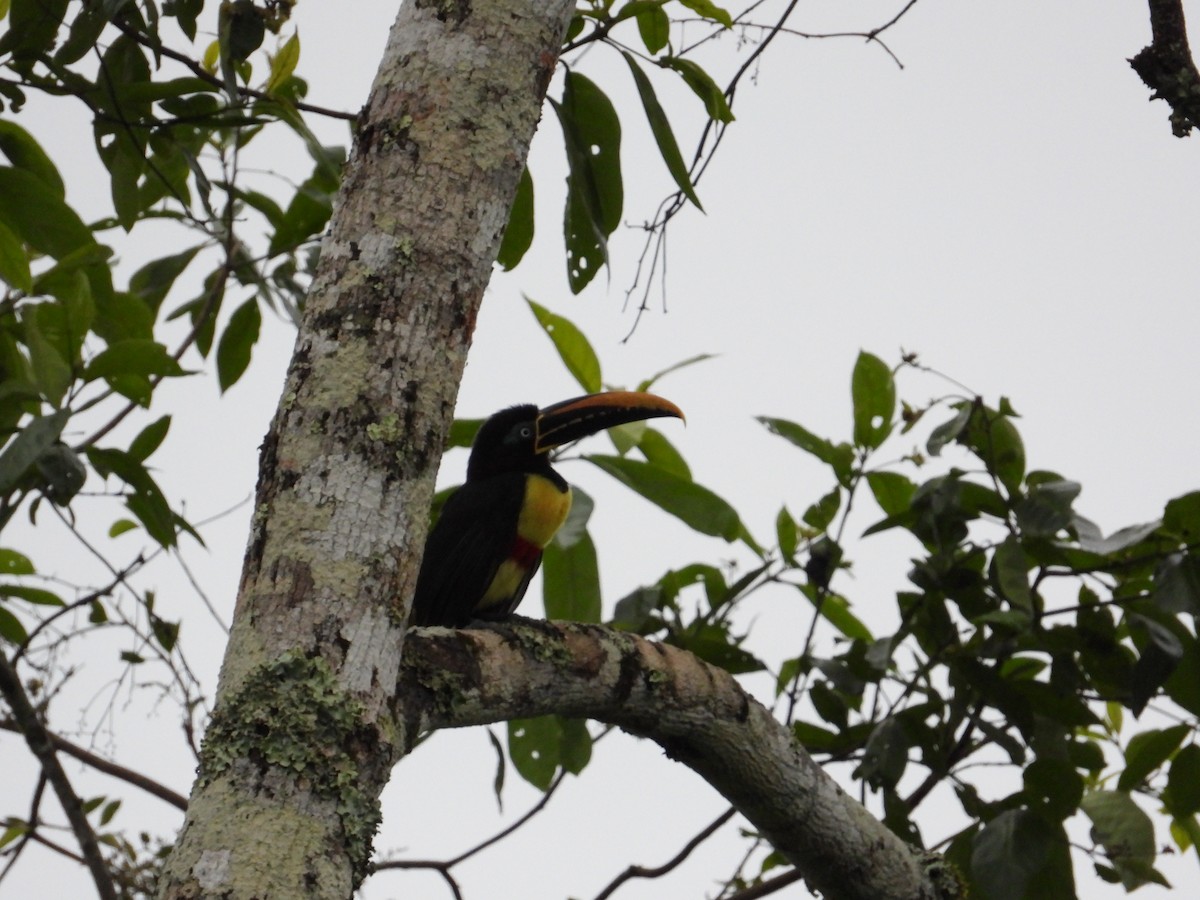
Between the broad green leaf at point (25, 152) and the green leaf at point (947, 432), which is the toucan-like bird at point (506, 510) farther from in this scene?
→ the broad green leaf at point (25, 152)

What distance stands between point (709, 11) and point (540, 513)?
162 cm

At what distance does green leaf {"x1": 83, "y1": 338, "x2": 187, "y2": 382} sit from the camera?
99.5 inches

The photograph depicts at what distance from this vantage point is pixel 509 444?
4.00 meters

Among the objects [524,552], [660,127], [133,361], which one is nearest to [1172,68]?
[660,127]

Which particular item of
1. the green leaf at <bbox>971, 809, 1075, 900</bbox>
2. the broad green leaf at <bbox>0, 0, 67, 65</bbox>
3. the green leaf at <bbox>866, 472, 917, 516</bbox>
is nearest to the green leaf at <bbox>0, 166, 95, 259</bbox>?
the broad green leaf at <bbox>0, 0, 67, 65</bbox>

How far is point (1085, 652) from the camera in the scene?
2920 mm

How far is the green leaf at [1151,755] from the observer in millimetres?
2844

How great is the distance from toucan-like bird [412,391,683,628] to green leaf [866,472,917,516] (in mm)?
560

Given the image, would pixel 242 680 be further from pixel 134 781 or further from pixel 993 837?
pixel 993 837

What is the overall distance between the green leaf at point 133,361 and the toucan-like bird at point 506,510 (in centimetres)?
113

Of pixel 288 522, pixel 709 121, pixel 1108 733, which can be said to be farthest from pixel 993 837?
pixel 288 522

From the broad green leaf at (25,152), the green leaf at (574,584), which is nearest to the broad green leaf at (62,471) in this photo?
the broad green leaf at (25,152)

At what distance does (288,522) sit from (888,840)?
5.09 feet

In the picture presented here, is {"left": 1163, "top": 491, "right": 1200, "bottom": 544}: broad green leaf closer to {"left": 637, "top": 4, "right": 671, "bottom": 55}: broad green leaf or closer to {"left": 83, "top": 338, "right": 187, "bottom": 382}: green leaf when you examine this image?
{"left": 637, "top": 4, "right": 671, "bottom": 55}: broad green leaf
